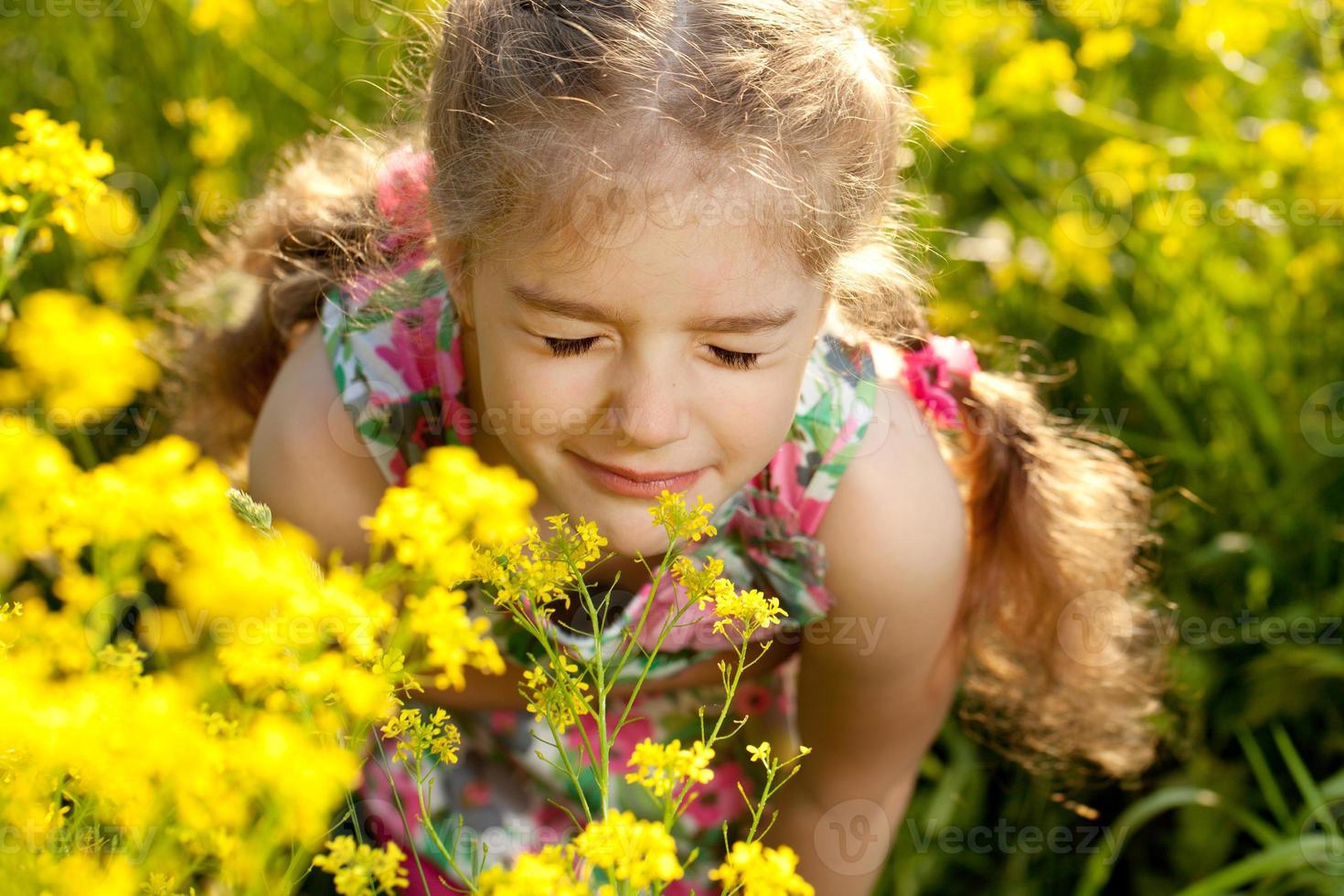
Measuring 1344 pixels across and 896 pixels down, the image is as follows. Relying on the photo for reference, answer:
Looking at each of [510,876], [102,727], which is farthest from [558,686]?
[102,727]

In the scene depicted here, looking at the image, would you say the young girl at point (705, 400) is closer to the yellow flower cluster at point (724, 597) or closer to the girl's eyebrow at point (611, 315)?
the girl's eyebrow at point (611, 315)

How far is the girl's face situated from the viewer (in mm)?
1271

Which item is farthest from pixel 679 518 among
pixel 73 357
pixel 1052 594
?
pixel 1052 594

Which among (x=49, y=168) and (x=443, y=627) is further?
(x=49, y=168)

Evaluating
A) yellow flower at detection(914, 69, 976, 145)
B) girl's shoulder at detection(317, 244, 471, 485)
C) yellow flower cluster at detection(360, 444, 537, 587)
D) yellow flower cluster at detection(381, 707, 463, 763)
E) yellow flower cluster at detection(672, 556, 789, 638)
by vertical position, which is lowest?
girl's shoulder at detection(317, 244, 471, 485)

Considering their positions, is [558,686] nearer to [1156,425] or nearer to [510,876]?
[510,876]

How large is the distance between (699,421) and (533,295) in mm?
196

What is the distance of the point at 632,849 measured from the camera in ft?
2.76

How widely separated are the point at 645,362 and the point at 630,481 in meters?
0.16

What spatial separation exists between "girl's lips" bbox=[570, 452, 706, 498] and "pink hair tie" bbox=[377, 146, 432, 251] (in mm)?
386

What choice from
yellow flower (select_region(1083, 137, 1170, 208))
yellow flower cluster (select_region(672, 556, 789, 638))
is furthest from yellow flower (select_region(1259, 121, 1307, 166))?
yellow flower cluster (select_region(672, 556, 789, 638))

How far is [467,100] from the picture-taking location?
141cm

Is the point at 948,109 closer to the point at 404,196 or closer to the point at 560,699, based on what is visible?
the point at 404,196

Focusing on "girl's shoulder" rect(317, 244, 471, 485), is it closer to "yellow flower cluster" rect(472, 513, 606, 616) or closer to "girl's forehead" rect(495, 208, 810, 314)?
"girl's forehead" rect(495, 208, 810, 314)
